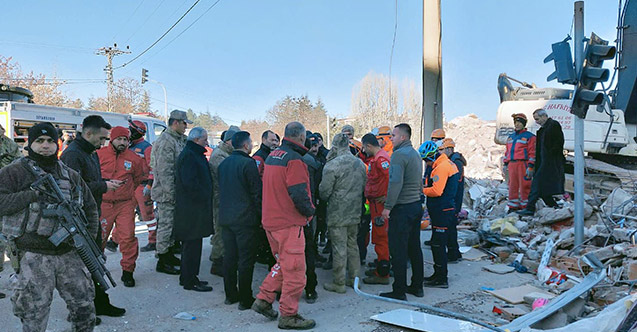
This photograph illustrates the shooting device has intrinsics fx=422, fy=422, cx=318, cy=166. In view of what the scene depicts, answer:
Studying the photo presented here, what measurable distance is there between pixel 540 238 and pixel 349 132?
3.60m

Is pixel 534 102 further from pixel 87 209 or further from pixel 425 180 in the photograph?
pixel 87 209

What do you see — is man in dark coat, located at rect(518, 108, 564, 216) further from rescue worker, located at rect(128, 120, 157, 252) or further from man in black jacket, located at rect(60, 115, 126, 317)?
man in black jacket, located at rect(60, 115, 126, 317)

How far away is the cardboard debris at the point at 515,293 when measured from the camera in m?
4.90

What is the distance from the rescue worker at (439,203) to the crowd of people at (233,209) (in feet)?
0.05

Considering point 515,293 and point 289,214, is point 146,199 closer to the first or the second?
point 289,214

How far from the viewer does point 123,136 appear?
5078 mm

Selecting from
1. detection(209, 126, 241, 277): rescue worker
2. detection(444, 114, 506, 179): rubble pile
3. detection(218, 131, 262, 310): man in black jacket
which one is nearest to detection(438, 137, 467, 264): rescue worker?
detection(218, 131, 262, 310): man in black jacket

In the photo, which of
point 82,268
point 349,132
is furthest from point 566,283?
point 82,268

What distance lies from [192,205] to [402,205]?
8.22 ft

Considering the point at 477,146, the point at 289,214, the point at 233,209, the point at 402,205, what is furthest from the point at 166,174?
the point at 477,146

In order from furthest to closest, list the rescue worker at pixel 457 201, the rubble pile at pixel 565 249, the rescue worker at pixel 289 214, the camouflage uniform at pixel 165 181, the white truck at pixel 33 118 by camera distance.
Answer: the white truck at pixel 33 118 → the rescue worker at pixel 457 201 → the camouflage uniform at pixel 165 181 → the rubble pile at pixel 565 249 → the rescue worker at pixel 289 214

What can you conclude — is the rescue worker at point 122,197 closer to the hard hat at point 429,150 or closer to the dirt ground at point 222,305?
the dirt ground at point 222,305

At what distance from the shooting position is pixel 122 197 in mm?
4984

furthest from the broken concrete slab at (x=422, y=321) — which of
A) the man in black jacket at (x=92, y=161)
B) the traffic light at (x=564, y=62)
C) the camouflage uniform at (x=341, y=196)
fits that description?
the traffic light at (x=564, y=62)
